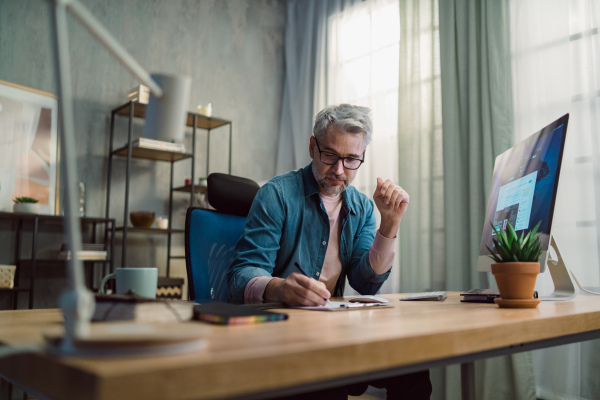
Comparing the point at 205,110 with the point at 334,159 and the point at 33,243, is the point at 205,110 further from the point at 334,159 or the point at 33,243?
the point at 334,159

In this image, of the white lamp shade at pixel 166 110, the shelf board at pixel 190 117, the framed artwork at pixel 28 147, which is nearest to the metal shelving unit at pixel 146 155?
the shelf board at pixel 190 117

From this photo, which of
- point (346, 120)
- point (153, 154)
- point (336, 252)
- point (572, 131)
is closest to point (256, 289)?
point (336, 252)

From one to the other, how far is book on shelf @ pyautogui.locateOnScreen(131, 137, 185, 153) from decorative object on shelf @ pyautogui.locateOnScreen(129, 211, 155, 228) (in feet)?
1.52

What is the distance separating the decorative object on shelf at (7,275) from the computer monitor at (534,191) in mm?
2583

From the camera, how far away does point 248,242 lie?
1.48m

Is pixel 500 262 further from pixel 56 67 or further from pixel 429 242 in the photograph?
pixel 429 242

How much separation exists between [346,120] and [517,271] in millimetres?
836

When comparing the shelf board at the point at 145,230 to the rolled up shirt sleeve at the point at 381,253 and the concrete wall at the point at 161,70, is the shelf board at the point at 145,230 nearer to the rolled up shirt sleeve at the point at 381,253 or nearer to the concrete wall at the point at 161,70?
the concrete wall at the point at 161,70

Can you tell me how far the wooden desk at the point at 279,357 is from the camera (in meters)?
0.39

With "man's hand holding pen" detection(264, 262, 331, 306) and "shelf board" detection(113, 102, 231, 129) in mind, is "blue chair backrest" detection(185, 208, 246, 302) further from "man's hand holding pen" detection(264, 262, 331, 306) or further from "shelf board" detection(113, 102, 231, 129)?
"shelf board" detection(113, 102, 231, 129)

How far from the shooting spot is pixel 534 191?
4.09 ft

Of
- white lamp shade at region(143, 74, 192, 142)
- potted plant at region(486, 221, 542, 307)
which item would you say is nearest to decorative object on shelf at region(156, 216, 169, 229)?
potted plant at region(486, 221, 542, 307)

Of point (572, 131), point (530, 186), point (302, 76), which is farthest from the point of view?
point (302, 76)

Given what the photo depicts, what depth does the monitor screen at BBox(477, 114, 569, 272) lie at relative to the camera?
1.17 m
